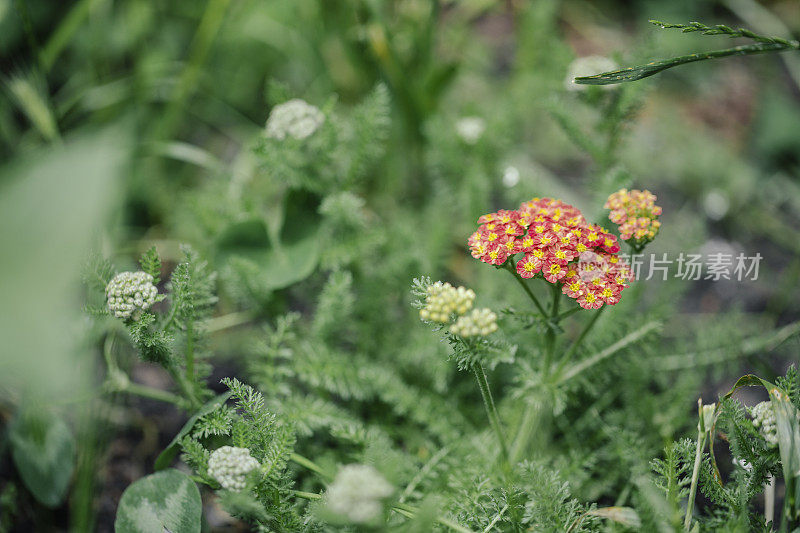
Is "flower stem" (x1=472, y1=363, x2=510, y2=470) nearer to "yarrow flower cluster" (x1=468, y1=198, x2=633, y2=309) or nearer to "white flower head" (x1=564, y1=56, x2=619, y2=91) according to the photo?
"yarrow flower cluster" (x1=468, y1=198, x2=633, y2=309)

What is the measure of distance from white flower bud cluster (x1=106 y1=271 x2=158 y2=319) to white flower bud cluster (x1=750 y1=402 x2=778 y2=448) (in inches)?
36.3

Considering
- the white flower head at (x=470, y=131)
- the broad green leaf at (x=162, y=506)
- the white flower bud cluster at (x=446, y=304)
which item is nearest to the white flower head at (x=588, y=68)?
the white flower head at (x=470, y=131)

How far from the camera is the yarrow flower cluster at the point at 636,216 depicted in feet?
2.91

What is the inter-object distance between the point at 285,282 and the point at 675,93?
6.25 ft

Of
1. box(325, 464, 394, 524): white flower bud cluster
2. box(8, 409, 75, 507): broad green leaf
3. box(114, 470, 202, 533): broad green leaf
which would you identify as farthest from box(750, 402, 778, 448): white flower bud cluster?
box(8, 409, 75, 507): broad green leaf

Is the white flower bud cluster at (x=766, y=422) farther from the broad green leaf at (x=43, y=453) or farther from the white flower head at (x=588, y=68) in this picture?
the broad green leaf at (x=43, y=453)

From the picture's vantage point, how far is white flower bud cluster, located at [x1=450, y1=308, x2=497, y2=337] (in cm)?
76

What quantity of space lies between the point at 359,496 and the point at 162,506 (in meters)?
0.46

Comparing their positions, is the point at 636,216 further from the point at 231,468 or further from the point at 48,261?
the point at 48,261

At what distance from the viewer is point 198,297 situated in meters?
1.08

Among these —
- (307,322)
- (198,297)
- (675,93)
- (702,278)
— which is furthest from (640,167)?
(198,297)

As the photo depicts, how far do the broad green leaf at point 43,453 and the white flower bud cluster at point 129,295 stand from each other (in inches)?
17.9

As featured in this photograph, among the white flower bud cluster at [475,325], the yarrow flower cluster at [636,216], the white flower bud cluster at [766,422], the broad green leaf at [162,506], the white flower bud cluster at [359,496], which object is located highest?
the yarrow flower cluster at [636,216]

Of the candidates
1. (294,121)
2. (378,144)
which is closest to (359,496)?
(294,121)
